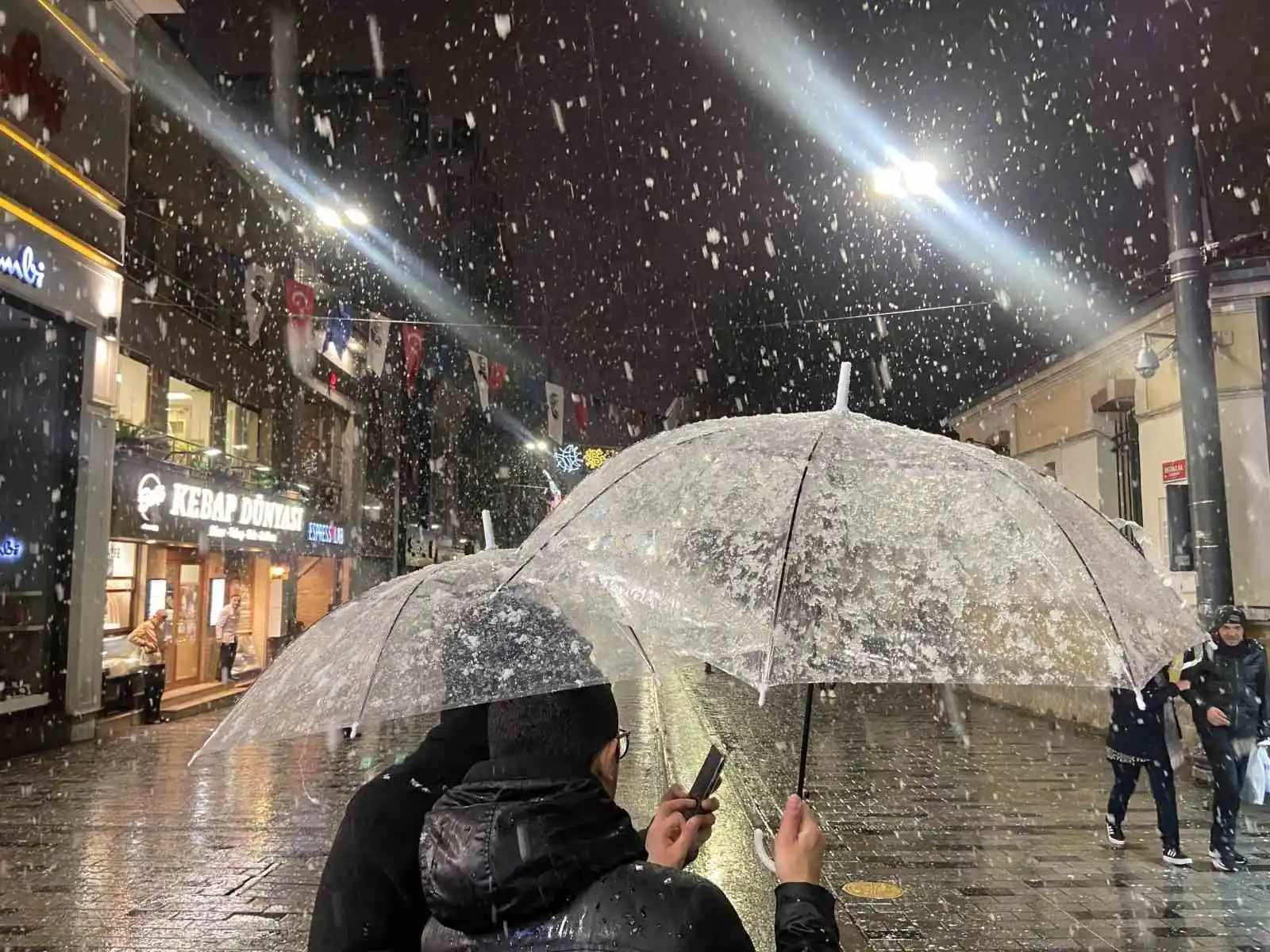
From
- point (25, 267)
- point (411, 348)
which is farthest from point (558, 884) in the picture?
point (411, 348)

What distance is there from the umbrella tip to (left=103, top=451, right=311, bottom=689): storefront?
14.8m

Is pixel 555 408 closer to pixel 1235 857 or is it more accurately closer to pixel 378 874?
pixel 1235 857

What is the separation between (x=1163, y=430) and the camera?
1578 cm

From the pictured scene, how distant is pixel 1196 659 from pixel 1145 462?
9.51m

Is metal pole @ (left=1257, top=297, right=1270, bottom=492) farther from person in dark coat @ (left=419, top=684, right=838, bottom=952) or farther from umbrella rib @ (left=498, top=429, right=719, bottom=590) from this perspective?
person in dark coat @ (left=419, top=684, right=838, bottom=952)

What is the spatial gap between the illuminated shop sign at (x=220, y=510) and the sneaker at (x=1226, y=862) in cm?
1528

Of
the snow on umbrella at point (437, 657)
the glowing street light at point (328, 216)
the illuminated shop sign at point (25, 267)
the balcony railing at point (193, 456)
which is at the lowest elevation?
the snow on umbrella at point (437, 657)

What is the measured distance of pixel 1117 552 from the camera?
2.97 meters

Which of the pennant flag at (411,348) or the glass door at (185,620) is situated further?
the pennant flag at (411,348)

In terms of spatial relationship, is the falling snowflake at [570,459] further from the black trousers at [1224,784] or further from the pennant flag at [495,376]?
the black trousers at [1224,784]

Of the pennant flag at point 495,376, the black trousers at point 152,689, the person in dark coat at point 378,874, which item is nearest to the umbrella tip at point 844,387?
the person in dark coat at point 378,874

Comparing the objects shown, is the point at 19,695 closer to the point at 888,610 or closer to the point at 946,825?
the point at 946,825

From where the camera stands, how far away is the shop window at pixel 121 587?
52.1 feet

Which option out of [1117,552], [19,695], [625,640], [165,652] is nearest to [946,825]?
[1117,552]
